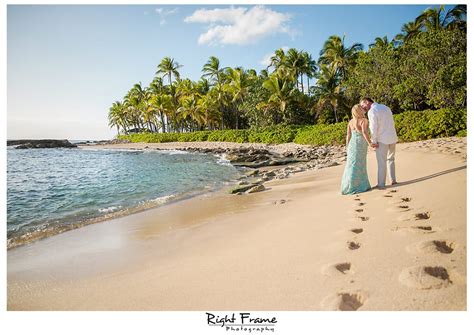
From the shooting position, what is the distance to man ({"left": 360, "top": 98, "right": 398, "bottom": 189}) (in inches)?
188

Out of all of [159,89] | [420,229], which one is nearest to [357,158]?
[420,229]

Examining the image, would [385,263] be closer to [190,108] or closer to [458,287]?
[458,287]

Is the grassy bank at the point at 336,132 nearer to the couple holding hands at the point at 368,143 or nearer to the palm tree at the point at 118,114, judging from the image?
the couple holding hands at the point at 368,143

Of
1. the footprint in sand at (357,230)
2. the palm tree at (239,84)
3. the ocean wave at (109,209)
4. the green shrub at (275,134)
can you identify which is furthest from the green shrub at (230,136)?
the footprint in sand at (357,230)

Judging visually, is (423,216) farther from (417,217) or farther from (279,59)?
(279,59)

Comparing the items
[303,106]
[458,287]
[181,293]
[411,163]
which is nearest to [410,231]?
[458,287]

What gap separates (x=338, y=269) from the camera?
7.57ft

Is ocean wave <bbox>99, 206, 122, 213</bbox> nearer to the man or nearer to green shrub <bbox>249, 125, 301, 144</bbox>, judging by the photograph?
the man

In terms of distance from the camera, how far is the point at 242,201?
635cm

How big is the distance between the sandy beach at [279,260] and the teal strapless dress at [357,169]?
8.4 inches

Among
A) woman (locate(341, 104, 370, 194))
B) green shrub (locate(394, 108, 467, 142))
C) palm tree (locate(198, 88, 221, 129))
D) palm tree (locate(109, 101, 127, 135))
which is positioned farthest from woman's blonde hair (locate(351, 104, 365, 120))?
palm tree (locate(109, 101, 127, 135))

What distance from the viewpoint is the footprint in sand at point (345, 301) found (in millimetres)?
1924

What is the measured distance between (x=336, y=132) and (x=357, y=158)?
15.6 meters

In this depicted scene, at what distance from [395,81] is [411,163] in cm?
1356
